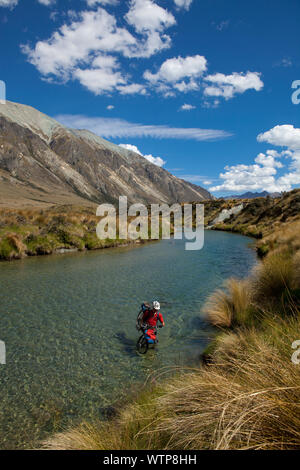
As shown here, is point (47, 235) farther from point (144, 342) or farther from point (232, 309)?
point (232, 309)

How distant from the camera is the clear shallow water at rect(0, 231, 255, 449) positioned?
645 cm

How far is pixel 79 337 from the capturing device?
10.1 m

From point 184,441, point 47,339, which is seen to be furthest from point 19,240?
point 184,441

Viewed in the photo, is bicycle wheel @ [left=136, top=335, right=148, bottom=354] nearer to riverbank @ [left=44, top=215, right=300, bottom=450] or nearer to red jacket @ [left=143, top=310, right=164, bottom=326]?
red jacket @ [left=143, top=310, right=164, bottom=326]

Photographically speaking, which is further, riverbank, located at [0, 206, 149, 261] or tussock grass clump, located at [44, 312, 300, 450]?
riverbank, located at [0, 206, 149, 261]

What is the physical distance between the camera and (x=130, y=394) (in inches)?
268

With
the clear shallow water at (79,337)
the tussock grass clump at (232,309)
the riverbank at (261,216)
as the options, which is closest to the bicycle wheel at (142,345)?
the clear shallow water at (79,337)

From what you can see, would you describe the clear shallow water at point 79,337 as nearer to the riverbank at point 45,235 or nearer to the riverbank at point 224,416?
the riverbank at point 224,416

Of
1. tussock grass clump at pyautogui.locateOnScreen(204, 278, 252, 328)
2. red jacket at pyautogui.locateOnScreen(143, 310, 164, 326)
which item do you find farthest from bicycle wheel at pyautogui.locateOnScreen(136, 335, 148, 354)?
tussock grass clump at pyautogui.locateOnScreen(204, 278, 252, 328)

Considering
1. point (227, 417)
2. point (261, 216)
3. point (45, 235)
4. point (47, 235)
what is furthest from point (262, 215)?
point (227, 417)
